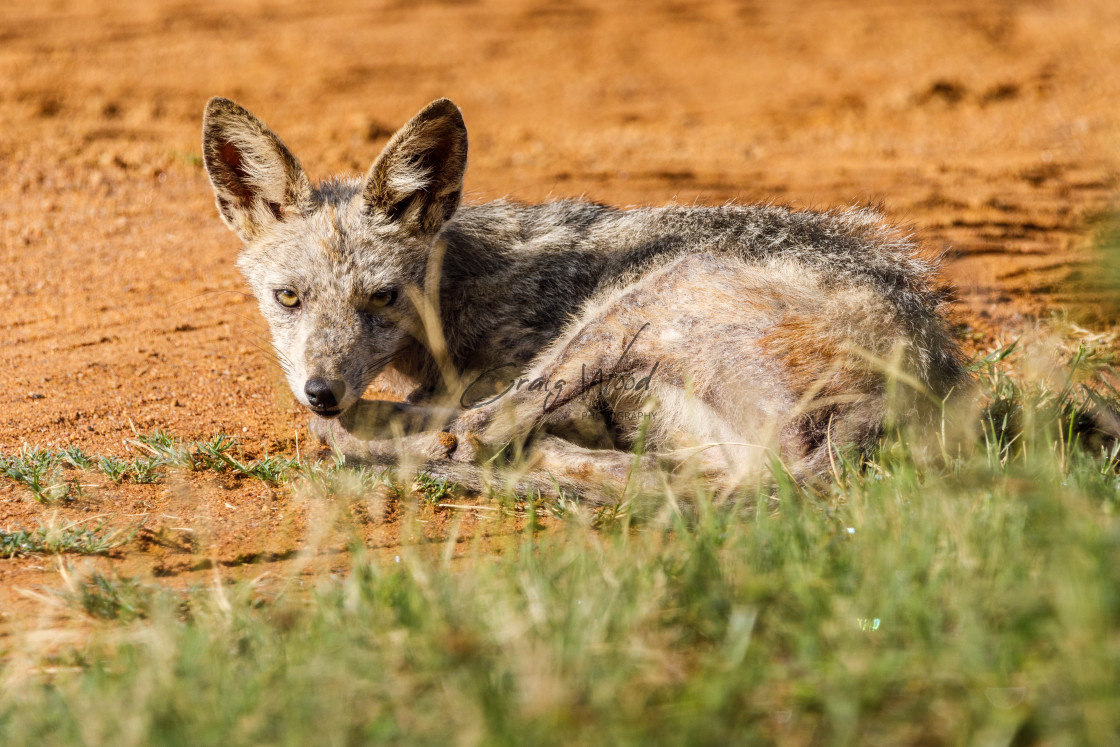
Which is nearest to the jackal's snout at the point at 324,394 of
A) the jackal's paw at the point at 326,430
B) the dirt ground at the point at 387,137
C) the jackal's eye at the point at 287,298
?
the jackal's paw at the point at 326,430

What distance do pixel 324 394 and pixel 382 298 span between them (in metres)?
0.62

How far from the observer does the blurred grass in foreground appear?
198cm

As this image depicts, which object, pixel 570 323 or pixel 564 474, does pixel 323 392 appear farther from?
pixel 570 323

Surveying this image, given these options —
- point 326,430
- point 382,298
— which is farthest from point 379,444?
point 382,298

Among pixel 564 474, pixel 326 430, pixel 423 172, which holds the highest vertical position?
pixel 423 172

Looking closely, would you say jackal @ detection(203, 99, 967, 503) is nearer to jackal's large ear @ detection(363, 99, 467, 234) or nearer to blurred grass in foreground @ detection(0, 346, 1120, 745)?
jackal's large ear @ detection(363, 99, 467, 234)

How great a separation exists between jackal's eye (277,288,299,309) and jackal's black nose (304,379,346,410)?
0.53 metres

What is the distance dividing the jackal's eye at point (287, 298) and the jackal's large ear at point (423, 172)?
52 cm

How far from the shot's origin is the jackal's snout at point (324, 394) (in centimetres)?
380

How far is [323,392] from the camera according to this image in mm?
3801

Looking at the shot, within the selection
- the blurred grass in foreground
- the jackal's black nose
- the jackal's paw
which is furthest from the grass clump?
the jackal's paw

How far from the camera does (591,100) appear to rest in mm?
10539

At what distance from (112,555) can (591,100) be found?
331 inches

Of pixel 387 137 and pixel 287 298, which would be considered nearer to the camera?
pixel 287 298
